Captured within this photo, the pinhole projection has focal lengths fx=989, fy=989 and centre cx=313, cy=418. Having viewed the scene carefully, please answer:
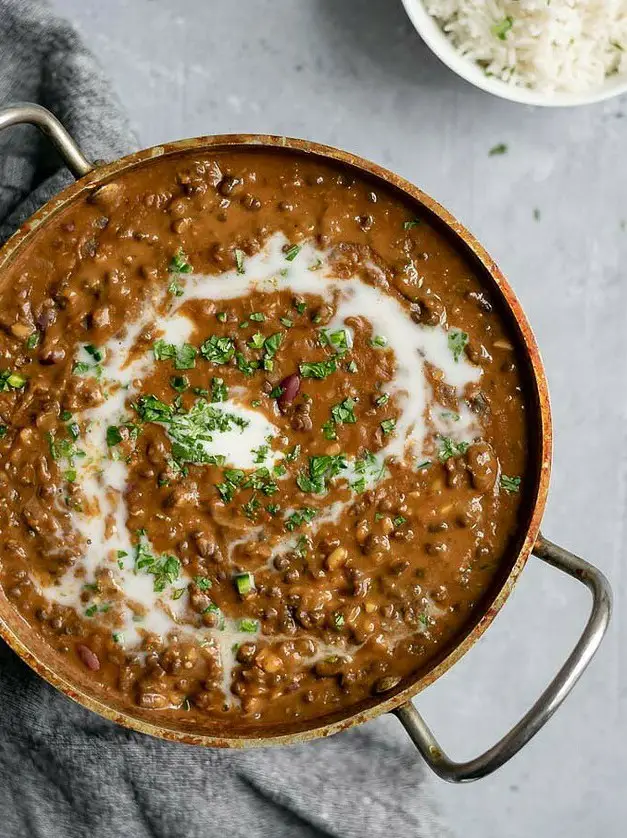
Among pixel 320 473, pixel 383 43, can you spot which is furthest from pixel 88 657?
pixel 383 43

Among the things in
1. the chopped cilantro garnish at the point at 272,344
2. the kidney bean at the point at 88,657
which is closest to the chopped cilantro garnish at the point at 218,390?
the chopped cilantro garnish at the point at 272,344

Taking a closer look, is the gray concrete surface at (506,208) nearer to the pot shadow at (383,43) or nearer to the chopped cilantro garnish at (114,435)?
the pot shadow at (383,43)

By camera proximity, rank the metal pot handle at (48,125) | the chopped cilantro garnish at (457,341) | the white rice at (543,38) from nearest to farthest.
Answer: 1. the metal pot handle at (48,125)
2. the chopped cilantro garnish at (457,341)
3. the white rice at (543,38)

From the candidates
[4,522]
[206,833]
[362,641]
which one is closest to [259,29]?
[4,522]

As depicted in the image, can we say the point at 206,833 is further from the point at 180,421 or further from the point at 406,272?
the point at 406,272

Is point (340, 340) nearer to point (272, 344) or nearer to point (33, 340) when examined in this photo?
point (272, 344)

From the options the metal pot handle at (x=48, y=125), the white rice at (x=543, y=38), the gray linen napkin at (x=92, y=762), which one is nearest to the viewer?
the metal pot handle at (x=48, y=125)
